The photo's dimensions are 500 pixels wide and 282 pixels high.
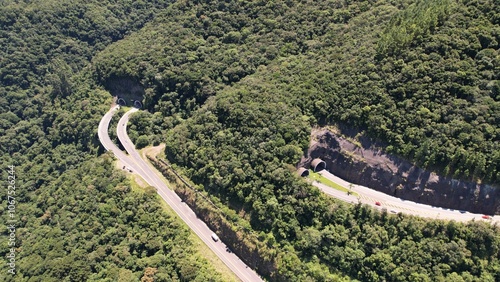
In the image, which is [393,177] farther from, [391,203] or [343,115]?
[343,115]

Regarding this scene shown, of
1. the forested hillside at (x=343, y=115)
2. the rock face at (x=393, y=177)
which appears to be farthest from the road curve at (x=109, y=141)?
the rock face at (x=393, y=177)

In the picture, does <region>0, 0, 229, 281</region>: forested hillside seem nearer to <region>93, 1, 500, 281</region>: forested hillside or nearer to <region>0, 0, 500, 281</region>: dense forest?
<region>0, 0, 500, 281</region>: dense forest

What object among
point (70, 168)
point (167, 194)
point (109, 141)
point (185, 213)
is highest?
point (109, 141)

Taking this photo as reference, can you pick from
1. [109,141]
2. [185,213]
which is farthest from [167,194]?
[109,141]

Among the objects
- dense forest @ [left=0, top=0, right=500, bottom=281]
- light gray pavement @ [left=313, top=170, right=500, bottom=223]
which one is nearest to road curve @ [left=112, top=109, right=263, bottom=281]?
dense forest @ [left=0, top=0, right=500, bottom=281]

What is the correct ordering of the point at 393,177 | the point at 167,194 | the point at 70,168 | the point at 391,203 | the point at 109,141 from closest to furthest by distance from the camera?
the point at 391,203, the point at 393,177, the point at 167,194, the point at 109,141, the point at 70,168
